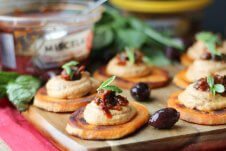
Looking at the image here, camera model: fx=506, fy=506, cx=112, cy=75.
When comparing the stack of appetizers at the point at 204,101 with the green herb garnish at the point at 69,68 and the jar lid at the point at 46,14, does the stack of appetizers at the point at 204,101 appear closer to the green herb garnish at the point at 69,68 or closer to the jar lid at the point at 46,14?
the green herb garnish at the point at 69,68

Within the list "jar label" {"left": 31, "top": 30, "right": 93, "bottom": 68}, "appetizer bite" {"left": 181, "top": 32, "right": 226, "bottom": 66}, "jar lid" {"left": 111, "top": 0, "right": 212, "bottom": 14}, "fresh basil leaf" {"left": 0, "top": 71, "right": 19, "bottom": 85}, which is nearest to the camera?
"fresh basil leaf" {"left": 0, "top": 71, "right": 19, "bottom": 85}

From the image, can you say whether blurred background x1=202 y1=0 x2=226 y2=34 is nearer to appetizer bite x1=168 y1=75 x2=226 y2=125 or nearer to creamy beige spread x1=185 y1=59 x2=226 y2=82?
creamy beige spread x1=185 y1=59 x2=226 y2=82

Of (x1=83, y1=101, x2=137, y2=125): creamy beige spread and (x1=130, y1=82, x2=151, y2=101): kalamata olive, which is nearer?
(x1=83, y1=101, x2=137, y2=125): creamy beige spread

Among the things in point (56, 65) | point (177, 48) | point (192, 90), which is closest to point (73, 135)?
point (192, 90)

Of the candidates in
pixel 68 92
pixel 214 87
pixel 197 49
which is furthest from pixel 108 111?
pixel 197 49

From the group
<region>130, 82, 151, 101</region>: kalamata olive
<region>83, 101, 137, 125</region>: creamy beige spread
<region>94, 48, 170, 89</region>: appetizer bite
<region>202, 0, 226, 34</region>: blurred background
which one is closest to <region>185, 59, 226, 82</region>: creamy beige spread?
<region>94, 48, 170, 89</region>: appetizer bite

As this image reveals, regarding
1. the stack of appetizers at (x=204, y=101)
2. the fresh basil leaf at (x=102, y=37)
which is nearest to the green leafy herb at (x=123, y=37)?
the fresh basil leaf at (x=102, y=37)

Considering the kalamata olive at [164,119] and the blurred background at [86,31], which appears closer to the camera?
the kalamata olive at [164,119]
